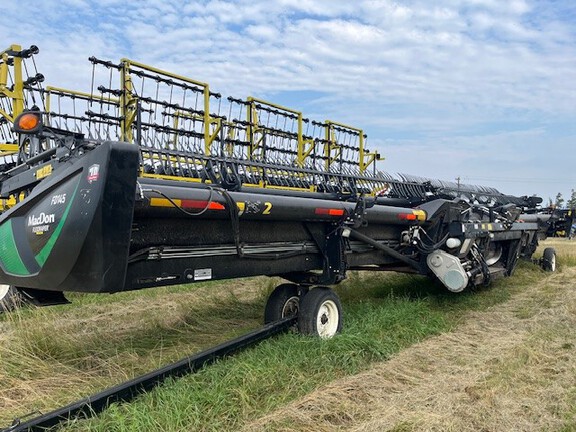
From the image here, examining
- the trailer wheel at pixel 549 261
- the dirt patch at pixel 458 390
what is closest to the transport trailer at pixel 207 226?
the dirt patch at pixel 458 390

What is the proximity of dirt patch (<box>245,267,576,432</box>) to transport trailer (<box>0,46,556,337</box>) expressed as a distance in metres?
1.01

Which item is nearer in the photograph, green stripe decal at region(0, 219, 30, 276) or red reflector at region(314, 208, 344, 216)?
green stripe decal at region(0, 219, 30, 276)

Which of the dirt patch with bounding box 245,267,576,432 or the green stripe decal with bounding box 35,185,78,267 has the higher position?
the green stripe decal with bounding box 35,185,78,267

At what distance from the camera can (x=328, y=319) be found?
4949mm

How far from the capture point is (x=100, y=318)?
575 centimetres

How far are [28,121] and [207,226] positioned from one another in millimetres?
1373

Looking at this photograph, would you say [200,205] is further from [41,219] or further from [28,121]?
[28,121]

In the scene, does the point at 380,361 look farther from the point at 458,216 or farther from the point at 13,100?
the point at 13,100

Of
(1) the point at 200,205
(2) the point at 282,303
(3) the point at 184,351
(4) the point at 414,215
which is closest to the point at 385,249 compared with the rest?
(4) the point at 414,215

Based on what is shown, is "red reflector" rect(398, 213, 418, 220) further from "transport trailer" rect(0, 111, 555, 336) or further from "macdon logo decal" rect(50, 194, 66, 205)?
"macdon logo decal" rect(50, 194, 66, 205)

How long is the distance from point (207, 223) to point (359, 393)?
1.59m

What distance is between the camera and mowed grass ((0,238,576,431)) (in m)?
3.17

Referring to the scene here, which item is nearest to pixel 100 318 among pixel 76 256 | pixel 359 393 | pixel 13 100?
pixel 76 256

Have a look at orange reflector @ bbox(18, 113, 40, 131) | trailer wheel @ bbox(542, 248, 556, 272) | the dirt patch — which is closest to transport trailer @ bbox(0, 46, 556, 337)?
orange reflector @ bbox(18, 113, 40, 131)
